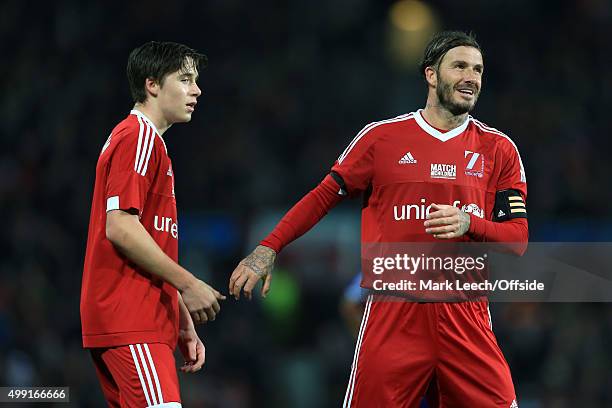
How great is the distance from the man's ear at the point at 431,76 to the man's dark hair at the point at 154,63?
4.08ft

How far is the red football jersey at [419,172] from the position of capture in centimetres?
→ 503

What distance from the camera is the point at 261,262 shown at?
5059 millimetres

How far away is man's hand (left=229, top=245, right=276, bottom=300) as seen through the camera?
4.97 m

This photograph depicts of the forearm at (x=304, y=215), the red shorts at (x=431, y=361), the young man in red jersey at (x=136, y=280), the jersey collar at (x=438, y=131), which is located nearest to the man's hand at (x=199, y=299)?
the young man in red jersey at (x=136, y=280)

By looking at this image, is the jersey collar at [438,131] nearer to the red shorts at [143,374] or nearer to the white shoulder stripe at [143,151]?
the white shoulder stripe at [143,151]

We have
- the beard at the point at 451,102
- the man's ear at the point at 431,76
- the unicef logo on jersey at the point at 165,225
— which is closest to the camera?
the unicef logo on jersey at the point at 165,225

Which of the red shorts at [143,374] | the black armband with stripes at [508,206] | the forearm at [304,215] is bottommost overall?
the red shorts at [143,374]

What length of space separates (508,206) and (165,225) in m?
1.73

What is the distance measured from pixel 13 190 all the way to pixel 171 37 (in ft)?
12.2

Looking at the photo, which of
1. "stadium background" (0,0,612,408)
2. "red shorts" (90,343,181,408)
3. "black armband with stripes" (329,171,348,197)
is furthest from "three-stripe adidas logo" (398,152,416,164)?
"stadium background" (0,0,612,408)

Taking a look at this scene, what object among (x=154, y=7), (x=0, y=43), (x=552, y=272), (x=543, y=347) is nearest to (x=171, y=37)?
(x=154, y=7)

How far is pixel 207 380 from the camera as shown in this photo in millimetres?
10789

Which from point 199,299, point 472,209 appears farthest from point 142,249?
point 472,209

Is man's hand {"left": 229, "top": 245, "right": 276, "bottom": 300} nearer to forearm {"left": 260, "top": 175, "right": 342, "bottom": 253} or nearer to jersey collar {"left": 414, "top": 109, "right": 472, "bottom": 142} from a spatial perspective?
forearm {"left": 260, "top": 175, "right": 342, "bottom": 253}
